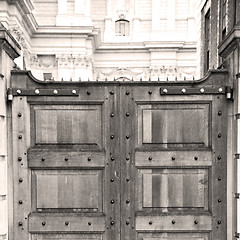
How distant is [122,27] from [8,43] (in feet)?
107

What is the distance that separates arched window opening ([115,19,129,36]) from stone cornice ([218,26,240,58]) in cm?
3172

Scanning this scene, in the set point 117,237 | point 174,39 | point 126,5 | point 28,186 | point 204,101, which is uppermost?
point 126,5

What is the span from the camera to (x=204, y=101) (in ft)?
17.2

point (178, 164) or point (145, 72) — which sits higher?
point (145, 72)

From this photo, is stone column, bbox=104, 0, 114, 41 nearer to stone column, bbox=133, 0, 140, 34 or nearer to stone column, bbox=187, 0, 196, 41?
stone column, bbox=133, 0, 140, 34

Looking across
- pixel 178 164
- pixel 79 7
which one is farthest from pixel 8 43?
pixel 79 7

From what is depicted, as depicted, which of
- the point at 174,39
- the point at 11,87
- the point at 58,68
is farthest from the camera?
the point at 174,39

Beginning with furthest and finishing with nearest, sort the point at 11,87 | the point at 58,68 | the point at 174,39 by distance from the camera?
the point at 174,39
the point at 58,68
the point at 11,87

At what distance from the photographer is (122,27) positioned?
120 ft

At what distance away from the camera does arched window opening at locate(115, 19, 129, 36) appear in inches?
1430

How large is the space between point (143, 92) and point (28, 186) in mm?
2000

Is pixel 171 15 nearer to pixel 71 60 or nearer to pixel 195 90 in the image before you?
pixel 71 60

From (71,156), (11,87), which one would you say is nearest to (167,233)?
(71,156)

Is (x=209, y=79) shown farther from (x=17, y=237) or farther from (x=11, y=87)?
(x=17, y=237)
